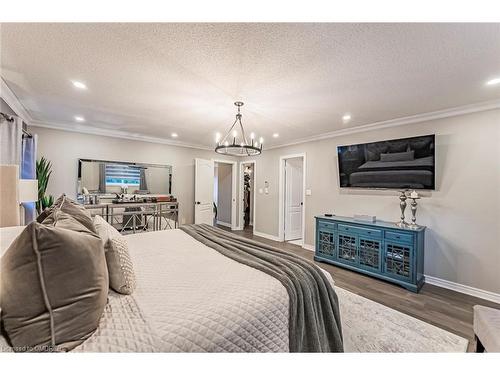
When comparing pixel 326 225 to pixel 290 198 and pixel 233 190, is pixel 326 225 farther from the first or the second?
pixel 233 190

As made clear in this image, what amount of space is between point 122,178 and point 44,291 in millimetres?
4129

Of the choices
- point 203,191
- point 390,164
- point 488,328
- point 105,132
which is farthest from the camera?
point 203,191

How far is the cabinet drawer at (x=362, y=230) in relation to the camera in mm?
3076

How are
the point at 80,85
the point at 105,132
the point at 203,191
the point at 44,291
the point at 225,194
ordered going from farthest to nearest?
the point at 225,194
the point at 203,191
the point at 105,132
the point at 80,85
the point at 44,291

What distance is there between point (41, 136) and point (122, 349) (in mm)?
4480

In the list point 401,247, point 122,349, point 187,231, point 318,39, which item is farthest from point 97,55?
point 401,247

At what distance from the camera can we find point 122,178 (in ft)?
14.4

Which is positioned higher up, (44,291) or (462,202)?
(462,202)

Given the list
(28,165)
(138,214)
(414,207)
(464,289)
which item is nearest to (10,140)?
(28,165)

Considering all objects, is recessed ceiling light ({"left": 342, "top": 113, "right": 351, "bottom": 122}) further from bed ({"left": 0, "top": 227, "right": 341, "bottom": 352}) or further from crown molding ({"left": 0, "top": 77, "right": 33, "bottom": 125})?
crown molding ({"left": 0, "top": 77, "right": 33, "bottom": 125})

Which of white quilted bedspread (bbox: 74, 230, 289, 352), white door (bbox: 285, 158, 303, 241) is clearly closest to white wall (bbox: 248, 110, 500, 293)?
white door (bbox: 285, 158, 303, 241)

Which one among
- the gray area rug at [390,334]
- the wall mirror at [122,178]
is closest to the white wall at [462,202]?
the gray area rug at [390,334]

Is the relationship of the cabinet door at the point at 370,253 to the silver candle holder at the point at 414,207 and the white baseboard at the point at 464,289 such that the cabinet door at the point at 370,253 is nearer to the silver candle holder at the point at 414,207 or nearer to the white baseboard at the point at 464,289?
the silver candle holder at the point at 414,207

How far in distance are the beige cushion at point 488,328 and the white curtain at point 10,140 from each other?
4.38 metres
